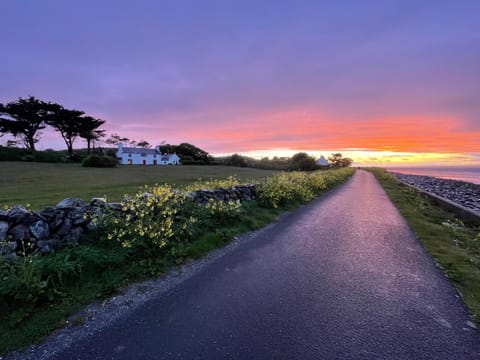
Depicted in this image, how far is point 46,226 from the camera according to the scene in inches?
142

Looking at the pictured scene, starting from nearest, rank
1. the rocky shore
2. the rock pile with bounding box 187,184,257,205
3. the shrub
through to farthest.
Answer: the shrub < the rock pile with bounding box 187,184,257,205 < the rocky shore

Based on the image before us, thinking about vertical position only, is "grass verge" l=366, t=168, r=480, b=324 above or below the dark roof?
below

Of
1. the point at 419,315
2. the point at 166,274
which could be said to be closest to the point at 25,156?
the point at 166,274

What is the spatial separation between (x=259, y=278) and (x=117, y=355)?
195 centimetres

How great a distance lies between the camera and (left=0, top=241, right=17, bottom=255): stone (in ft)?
9.99

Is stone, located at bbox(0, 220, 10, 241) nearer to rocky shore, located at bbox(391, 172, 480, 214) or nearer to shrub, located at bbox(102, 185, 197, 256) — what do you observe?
shrub, located at bbox(102, 185, 197, 256)

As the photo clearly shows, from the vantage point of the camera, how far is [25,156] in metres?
29.5

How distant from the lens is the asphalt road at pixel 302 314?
6.88 feet

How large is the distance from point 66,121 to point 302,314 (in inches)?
1991

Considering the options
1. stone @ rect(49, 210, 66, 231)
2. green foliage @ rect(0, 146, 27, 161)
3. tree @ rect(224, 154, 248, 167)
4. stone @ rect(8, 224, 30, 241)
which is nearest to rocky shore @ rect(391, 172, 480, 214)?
stone @ rect(49, 210, 66, 231)

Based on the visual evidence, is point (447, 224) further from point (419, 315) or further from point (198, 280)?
point (198, 280)

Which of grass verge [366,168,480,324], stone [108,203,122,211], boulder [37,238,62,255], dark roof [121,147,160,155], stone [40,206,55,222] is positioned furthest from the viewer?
dark roof [121,147,160,155]

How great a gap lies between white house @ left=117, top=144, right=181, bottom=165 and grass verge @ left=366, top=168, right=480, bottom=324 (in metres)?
53.2

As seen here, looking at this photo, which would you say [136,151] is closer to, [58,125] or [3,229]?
[58,125]
